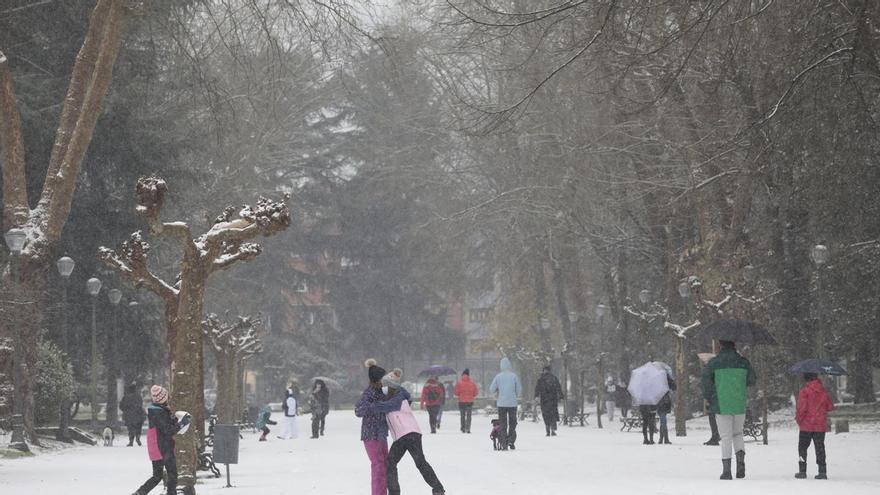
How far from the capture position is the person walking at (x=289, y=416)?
131 ft

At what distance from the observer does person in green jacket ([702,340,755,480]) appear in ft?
62.6

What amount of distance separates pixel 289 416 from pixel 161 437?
2393 centimetres

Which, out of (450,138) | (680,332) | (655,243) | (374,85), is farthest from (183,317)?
(374,85)

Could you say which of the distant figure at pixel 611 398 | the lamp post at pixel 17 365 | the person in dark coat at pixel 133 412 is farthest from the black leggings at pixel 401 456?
the distant figure at pixel 611 398

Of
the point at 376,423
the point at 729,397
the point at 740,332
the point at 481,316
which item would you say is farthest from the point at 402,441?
the point at 481,316

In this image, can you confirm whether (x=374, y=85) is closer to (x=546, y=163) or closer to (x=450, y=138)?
(x=450, y=138)

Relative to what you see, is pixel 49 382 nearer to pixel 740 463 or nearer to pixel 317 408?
pixel 317 408

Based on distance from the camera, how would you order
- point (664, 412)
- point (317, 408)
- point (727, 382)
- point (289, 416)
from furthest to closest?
point (317, 408), point (289, 416), point (664, 412), point (727, 382)

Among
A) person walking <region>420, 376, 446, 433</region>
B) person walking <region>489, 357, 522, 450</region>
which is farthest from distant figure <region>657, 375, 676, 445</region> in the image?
person walking <region>420, 376, 446, 433</region>

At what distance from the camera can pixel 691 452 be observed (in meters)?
26.8

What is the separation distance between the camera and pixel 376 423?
1611 centimetres

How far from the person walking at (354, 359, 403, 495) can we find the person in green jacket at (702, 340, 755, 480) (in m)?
5.09

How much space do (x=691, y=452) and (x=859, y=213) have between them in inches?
244

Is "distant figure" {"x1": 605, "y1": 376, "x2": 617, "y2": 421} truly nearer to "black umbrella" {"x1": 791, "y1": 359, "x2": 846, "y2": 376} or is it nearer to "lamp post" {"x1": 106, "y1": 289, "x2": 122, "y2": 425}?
"lamp post" {"x1": 106, "y1": 289, "x2": 122, "y2": 425}
